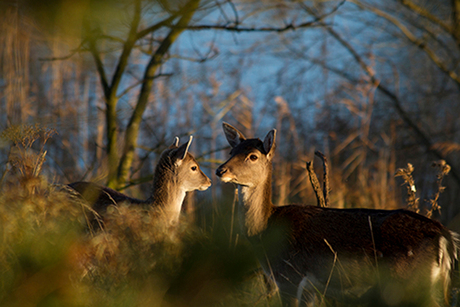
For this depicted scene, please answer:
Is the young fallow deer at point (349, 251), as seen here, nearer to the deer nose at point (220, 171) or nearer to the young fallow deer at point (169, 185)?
the deer nose at point (220, 171)

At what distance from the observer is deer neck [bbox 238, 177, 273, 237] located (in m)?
3.79

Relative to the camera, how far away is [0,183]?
311 centimetres

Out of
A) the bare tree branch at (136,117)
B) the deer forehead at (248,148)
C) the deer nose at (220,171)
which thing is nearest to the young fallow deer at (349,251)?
the deer nose at (220,171)

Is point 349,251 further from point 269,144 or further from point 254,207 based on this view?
point 269,144

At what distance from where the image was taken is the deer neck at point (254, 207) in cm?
379

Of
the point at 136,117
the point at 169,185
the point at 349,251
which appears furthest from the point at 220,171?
the point at 136,117

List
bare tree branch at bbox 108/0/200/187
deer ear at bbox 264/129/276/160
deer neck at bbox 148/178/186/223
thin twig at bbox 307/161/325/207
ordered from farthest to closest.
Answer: bare tree branch at bbox 108/0/200/187 → deer neck at bbox 148/178/186/223 → thin twig at bbox 307/161/325/207 → deer ear at bbox 264/129/276/160

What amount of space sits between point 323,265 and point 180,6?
2.31 m

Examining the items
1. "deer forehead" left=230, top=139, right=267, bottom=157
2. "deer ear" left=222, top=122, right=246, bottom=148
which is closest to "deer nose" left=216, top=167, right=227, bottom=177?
"deer forehead" left=230, top=139, right=267, bottom=157

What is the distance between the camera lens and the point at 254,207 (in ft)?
12.6

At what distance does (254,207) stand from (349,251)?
3.27 ft

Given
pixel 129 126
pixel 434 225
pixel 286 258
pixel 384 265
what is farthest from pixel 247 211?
pixel 129 126

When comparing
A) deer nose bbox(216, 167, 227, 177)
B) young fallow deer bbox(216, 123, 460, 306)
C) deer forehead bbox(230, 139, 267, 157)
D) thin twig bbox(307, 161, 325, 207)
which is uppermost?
deer forehead bbox(230, 139, 267, 157)

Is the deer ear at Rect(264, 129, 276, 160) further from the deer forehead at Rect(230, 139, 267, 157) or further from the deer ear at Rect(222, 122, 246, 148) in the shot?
the deer ear at Rect(222, 122, 246, 148)
